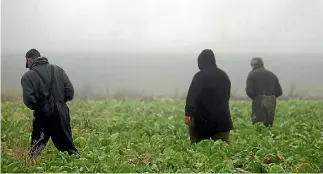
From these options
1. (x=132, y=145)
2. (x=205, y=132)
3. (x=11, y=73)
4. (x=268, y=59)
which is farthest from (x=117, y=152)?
(x=268, y=59)

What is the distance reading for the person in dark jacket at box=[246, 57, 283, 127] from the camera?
7.99m

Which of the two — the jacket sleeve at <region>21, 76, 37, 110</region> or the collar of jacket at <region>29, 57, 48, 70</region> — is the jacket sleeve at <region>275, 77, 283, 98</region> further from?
the jacket sleeve at <region>21, 76, 37, 110</region>

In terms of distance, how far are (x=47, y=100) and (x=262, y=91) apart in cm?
317

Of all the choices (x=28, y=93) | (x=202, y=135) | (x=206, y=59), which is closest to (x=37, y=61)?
(x=28, y=93)

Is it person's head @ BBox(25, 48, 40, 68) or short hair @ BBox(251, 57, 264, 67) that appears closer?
person's head @ BBox(25, 48, 40, 68)

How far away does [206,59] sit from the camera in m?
6.91

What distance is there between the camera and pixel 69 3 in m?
7.36

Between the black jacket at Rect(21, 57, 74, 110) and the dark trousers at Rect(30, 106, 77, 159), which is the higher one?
the black jacket at Rect(21, 57, 74, 110)

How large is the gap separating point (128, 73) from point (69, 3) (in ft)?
Answer: 3.77

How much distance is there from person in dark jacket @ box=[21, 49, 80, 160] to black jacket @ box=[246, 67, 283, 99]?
268 centimetres

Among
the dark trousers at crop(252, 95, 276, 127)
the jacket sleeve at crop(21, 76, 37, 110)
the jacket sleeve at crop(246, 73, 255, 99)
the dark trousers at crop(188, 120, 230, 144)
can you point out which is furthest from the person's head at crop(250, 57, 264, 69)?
the jacket sleeve at crop(21, 76, 37, 110)

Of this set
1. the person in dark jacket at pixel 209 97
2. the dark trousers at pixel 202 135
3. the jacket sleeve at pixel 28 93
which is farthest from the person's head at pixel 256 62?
the jacket sleeve at pixel 28 93

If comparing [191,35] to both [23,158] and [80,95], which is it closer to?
[80,95]

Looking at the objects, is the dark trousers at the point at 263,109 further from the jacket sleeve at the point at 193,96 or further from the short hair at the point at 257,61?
the jacket sleeve at the point at 193,96
